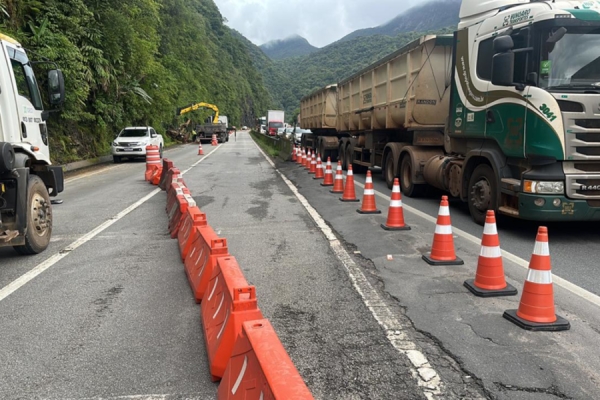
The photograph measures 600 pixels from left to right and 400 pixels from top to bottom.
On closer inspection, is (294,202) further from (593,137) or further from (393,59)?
(593,137)

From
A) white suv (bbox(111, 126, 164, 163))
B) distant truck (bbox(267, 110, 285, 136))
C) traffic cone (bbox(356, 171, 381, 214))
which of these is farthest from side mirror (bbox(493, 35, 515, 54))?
distant truck (bbox(267, 110, 285, 136))

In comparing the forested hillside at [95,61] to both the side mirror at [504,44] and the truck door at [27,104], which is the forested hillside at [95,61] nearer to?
the truck door at [27,104]

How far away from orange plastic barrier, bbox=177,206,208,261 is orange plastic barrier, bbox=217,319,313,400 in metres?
3.03

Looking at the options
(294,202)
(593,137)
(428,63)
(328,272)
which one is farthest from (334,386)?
(428,63)

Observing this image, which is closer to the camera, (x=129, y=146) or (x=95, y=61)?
(x=95, y=61)

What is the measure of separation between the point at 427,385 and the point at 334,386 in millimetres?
603

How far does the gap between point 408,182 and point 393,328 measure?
7.57 meters

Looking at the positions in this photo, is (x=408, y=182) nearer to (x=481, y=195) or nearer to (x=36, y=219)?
(x=481, y=195)

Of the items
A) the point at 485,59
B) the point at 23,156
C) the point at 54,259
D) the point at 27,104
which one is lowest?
the point at 54,259

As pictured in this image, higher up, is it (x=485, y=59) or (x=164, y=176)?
(x=485, y=59)

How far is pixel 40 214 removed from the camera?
645cm

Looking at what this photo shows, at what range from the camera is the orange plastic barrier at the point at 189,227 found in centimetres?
575

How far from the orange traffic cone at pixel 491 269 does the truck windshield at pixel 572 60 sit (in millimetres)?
2738

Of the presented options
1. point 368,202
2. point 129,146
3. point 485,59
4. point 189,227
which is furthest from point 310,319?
point 129,146
